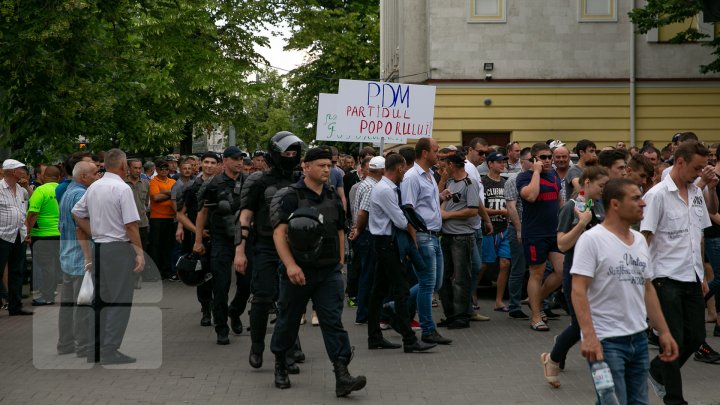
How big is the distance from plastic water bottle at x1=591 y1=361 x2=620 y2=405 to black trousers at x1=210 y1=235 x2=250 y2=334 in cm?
591

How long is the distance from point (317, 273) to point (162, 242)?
11.3 meters

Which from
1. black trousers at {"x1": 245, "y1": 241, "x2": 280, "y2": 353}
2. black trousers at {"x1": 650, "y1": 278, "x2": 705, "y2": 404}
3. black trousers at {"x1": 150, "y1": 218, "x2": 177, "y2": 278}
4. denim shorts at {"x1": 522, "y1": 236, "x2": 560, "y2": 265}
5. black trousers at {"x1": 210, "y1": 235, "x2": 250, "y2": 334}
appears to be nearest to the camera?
black trousers at {"x1": 650, "y1": 278, "x2": 705, "y2": 404}

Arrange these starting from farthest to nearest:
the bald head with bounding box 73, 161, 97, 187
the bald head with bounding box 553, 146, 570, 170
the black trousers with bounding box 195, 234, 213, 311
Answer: the bald head with bounding box 553, 146, 570, 170, the black trousers with bounding box 195, 234, 213, 311, the bald head with bounding box 73, 161, 97, 187

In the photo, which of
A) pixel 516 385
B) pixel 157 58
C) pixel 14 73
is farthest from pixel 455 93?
pixel 516 385

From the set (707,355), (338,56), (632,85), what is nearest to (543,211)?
(707,355)

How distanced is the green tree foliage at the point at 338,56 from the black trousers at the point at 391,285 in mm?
35729

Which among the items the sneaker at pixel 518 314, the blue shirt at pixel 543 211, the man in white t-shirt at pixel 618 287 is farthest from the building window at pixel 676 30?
the man in white t-shirt at pixel 618 287

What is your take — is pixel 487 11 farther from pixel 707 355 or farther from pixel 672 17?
pixel 707 355

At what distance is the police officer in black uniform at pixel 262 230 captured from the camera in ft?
32.1

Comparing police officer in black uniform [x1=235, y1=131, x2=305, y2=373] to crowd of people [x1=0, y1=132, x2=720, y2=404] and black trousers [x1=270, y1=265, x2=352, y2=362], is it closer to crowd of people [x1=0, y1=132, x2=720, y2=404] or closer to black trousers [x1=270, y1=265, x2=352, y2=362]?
crowd of people [x1=0, y1=132, x2=720, y2=404]

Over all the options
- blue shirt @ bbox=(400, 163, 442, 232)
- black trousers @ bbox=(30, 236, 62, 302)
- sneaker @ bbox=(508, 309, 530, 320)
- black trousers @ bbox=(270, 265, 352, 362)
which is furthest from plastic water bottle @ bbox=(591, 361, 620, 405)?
black trousers @ bbox=(30, 236, 62, 302)

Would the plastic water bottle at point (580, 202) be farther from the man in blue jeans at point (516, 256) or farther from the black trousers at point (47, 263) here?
the black trousers at point (47, 263)

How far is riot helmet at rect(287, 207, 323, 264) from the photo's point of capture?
846cm

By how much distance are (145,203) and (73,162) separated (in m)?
6.75
